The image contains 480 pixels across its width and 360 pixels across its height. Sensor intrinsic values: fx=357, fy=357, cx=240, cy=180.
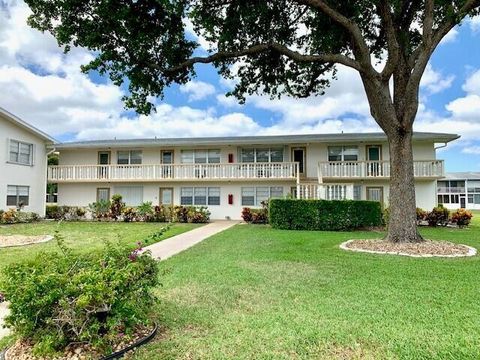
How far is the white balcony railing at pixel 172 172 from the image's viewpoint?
2220cm

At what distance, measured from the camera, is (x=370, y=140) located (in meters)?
22.0

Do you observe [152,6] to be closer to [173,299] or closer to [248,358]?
[173,299]

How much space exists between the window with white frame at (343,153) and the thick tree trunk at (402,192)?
12205 mm

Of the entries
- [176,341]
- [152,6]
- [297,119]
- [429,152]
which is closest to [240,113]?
[297,119]

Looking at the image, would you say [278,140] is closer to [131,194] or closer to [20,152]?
[131,194]

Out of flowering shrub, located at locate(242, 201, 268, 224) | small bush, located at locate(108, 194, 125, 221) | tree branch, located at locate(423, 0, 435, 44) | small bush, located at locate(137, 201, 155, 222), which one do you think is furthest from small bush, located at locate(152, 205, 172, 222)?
tree branch, located at locate(423, 0, 435, 44)

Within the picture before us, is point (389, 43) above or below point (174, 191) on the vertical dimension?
above

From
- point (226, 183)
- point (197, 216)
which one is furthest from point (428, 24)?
point (226, 183)

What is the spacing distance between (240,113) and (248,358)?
30867 mm

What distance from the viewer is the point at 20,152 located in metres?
21.2

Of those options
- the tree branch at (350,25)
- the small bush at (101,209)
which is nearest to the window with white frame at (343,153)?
the tree branch at (350,25)

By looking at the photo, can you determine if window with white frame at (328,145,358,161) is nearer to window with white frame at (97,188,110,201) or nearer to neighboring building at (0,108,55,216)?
window with white frame at (97,188,110,201)

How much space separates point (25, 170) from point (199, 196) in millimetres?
10644

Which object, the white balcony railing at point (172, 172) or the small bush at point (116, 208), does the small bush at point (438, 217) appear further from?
the small bush at point (116, 208)
